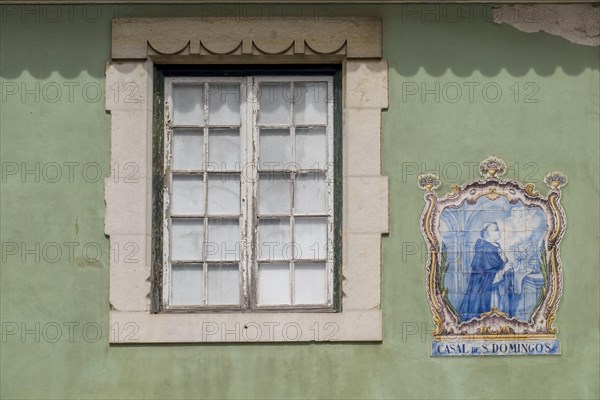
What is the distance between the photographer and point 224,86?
867cm

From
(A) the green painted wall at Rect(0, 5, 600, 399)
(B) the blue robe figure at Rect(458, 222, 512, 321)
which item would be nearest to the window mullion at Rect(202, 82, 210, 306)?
(A) the green painted wall at Rect(0, 5, 600, 399)

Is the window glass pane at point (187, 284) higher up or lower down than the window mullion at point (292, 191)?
lower down

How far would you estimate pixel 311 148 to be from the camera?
8.62 m

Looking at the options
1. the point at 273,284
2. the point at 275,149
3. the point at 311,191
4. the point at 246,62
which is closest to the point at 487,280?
the point at 311,191

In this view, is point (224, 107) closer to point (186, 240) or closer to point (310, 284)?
point (186, 240)

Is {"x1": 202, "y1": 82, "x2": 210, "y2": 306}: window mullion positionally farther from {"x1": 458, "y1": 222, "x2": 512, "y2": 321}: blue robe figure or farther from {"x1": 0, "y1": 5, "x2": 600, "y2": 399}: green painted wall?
{"x1": 458, "y1": 222, "x2": 512, "y2": 321}: blue robe figure

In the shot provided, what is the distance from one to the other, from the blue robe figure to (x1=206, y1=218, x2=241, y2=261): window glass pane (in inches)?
65.3

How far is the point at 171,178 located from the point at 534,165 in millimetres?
2595

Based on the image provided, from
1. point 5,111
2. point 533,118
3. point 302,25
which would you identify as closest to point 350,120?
point 302,25

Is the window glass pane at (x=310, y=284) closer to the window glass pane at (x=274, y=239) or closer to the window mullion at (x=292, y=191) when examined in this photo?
the window mullion at (x=292, y=191)

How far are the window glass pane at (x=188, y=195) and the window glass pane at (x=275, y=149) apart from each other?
19.1 inches

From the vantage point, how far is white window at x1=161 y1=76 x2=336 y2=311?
27.9 feet

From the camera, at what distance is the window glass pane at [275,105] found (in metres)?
8.62

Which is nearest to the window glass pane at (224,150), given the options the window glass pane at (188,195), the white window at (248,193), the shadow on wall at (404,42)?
the white window at (248,193)
